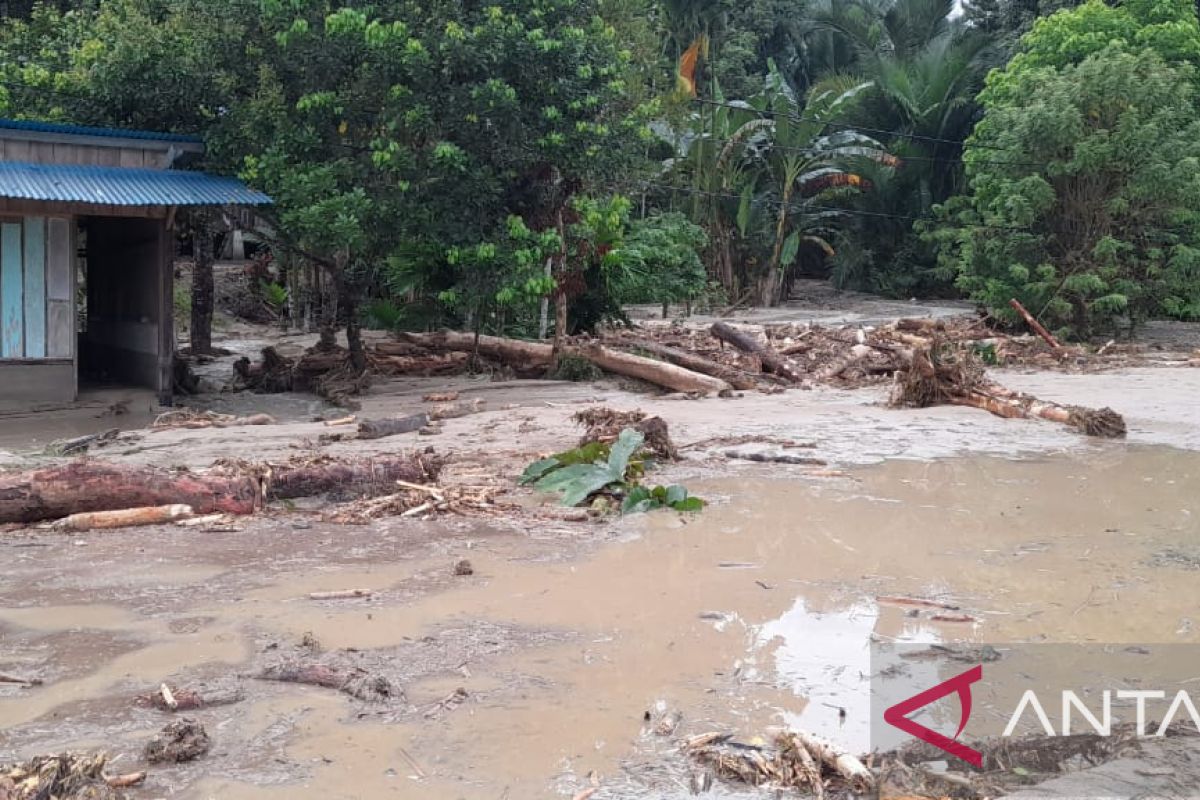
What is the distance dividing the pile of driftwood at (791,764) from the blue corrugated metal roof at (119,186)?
33.5 ft

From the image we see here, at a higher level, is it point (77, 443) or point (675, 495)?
point (675, 495)

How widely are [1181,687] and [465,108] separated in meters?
10.5

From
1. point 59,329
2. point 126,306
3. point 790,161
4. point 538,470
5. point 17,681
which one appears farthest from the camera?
point 790,161

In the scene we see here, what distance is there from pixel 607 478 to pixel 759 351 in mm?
9017

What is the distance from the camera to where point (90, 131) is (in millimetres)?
12852

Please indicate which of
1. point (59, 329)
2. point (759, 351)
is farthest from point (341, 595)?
point (759, 351)

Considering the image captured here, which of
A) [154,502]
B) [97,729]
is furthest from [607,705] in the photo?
[154,502]

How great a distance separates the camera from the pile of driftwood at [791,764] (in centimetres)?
394

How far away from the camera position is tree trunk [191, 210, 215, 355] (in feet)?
58.1

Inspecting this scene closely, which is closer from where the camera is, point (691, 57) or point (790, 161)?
point (790, 161)

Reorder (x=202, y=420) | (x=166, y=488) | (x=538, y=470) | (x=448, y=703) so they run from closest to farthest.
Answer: (x=448, y=703) → (x=166, y=488) → (x=538, y=470) → (x=202, y=420)

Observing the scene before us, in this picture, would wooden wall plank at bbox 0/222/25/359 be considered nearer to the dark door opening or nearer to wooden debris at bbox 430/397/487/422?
the dark door opening

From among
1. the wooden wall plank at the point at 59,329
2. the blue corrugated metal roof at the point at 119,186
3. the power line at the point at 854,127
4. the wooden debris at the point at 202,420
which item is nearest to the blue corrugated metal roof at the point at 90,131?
the blue corrugated metal roof at the point at 119,186

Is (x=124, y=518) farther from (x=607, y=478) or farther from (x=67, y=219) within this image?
(x=67, y=219)
